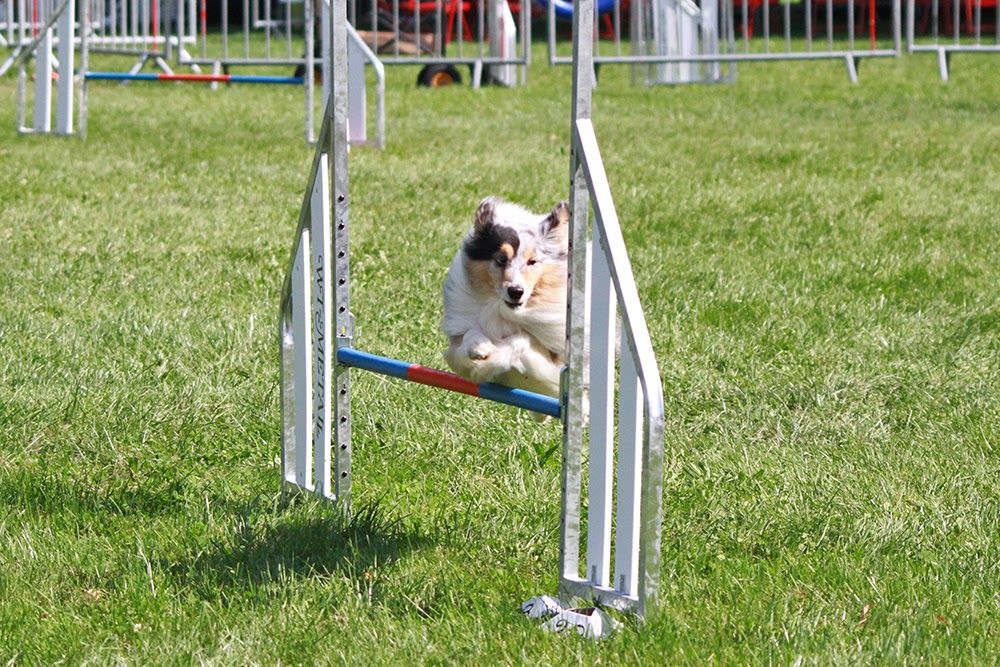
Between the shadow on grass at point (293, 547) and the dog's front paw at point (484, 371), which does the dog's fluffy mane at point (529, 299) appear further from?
the shadow on grass at point (293, 547)

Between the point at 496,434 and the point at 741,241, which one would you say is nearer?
the point at 496,434

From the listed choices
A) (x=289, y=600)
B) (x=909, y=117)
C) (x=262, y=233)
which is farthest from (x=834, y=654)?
(x=909, y=117)

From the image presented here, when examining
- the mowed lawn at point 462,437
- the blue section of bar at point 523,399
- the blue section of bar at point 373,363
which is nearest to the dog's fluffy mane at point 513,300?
the mowed lawn at point 462,437

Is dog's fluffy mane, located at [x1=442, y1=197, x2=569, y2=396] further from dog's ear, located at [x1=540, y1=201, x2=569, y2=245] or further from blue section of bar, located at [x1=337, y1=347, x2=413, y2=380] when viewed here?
blue section of bar, located at [x1=337, y1=347, x2=413, y2=380]

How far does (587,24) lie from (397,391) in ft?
7.45

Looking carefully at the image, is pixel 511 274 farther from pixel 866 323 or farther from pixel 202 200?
pixel 202 200

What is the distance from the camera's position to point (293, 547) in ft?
12.2

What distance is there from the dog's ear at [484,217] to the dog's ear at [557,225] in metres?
0.15

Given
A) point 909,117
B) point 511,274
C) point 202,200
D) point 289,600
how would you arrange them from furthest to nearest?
point 909,117 → point 202,200 → point 511,274 → point 289,600

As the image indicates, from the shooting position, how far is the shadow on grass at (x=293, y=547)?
3512 millimetres

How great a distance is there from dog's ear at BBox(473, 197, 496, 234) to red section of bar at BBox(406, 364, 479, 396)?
74cm

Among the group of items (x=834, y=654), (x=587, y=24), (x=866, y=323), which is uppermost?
(x=587, y=24)

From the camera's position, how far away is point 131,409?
4.81 meters

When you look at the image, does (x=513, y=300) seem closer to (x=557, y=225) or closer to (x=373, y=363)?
(x=557, y=225)
